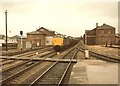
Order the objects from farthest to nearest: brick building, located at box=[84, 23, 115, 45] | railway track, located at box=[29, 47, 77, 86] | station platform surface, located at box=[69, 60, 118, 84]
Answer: brick building, located at box=[84, 23, 115, 45], station platform surface, located at box=[69, 60, 118, 84], railway track, located at box=[29, 47, 77, 86]

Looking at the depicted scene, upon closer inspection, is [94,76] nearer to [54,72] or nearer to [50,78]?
[50,78]

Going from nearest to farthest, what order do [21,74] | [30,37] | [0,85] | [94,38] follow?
[0,85], [21,74], [30,37], [94,38]

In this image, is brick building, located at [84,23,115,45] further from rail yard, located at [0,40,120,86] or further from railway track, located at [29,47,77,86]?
railway track, located at [29,47,77,86]

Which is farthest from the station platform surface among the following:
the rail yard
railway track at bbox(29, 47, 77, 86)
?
railway track at bbox(29, 47, 77, 86)

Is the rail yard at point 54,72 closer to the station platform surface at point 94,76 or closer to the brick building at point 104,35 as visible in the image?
the station platform surface at point 94,76

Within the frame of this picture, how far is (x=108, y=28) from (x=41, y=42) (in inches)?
987

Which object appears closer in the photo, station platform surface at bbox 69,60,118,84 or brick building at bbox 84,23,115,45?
station platform surface at bbox 69,60,118,84

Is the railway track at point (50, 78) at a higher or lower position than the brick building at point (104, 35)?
lower

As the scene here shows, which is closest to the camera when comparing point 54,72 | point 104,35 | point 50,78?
point 50,78

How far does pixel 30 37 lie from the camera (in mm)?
84500

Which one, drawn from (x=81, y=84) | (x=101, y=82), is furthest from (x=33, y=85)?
(x=101, y=82)

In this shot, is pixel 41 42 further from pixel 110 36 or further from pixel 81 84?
pixel 81 84

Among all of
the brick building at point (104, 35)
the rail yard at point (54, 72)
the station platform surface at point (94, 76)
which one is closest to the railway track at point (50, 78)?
the rail yard at point (54, 72)

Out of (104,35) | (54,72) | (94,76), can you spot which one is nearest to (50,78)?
(94,76)
